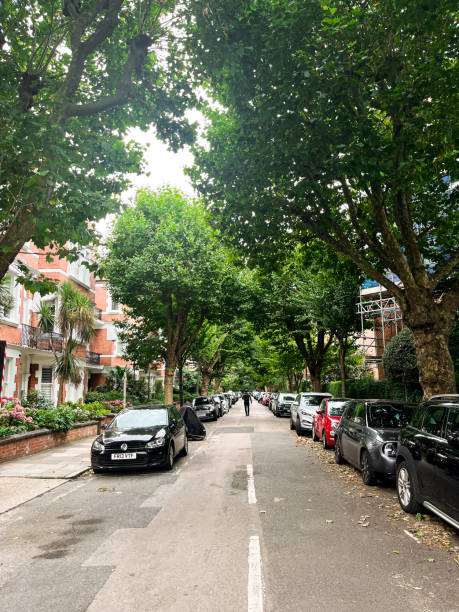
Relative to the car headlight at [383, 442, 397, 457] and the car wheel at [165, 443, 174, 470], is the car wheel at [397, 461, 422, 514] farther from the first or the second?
the car wheel at [165, 443, 174, 470]

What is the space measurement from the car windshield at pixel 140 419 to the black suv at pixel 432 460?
6000mm

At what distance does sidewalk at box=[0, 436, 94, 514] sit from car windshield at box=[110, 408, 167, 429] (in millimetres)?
1247

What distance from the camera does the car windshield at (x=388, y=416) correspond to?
8.59 meters

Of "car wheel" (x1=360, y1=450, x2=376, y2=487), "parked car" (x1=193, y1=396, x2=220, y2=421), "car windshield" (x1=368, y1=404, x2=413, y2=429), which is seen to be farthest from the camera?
"parked car" (x1=193, y1=396, x2=220, y2=421)

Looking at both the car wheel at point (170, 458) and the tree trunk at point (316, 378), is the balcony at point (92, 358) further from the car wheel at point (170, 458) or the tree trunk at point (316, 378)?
the car wheel at point (170, 458)

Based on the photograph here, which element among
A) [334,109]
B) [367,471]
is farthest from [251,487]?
[334,109]

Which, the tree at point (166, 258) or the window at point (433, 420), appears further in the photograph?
the tree at point (166, 258)

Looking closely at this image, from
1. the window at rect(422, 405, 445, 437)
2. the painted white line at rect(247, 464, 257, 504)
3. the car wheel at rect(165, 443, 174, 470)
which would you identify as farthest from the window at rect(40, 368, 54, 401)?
the window at rect(422, 405, 445, 437)

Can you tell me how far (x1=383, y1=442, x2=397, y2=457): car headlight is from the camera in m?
7.87

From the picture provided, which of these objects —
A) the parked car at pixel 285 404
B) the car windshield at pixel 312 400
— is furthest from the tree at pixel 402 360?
the parked car at pixel 285 404

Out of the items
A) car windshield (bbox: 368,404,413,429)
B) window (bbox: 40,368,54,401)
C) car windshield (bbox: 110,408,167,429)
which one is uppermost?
window (bbox: 40,368,54,401)

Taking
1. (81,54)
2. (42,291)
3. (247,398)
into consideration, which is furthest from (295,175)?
(247,398)

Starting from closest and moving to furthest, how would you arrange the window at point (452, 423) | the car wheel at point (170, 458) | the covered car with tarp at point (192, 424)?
the window at point (452, 423) < the car wheel at point (170, 458) < the covered car with tarp at point (192, 424)

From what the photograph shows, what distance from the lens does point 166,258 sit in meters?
19.2
